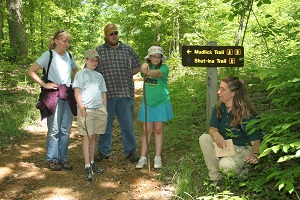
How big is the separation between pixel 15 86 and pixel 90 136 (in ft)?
21.2

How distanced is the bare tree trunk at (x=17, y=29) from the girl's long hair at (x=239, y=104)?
1076cm

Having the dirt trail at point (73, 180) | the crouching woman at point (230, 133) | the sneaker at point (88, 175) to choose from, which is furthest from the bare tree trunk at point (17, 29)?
the crouching woman at point (230, 133)

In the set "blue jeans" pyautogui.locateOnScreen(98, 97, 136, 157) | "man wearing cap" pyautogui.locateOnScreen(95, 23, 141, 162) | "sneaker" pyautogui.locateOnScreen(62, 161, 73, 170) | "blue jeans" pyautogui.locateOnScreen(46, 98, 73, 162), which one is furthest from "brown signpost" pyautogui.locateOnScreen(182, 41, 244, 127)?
"sneaker" pyautogui.locateOnScreen(62, 161, 73, 170)

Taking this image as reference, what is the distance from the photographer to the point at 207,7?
8.78m

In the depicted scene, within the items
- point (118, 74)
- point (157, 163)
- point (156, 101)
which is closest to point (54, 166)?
point (157, 163)

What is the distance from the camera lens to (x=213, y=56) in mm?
4879

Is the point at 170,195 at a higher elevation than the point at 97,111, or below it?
below

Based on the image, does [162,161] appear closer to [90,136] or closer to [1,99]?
[90,136]

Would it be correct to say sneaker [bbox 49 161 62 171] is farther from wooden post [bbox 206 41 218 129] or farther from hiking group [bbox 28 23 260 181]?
wooden post [bbox 206 41 218 129]

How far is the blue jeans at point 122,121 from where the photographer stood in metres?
5.21

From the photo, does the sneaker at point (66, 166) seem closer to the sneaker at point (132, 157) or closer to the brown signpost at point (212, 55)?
the sneaker at point (132, 157)

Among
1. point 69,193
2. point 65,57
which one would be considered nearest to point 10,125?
point 65,57

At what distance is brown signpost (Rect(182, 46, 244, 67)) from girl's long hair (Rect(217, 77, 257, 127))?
0.98 m

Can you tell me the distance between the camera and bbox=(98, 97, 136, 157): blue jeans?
17.1 ft
